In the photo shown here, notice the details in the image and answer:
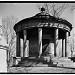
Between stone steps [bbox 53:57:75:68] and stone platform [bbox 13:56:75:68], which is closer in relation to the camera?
stone steps [bbox 53:57:75:68]

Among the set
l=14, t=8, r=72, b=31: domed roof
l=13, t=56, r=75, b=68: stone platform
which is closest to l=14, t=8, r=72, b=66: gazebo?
l=14, t=8, r=72, b=31: domed roof

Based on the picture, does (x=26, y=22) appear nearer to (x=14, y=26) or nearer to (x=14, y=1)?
(x=14, y=26)

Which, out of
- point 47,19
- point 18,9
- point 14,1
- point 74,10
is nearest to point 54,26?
point 47,19

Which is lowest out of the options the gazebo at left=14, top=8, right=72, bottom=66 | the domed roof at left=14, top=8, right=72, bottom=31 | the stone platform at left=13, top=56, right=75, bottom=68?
the stone platform at left=13, top=56, right=75, bottom=68

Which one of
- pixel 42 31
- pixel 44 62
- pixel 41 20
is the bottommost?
pixel 44 62

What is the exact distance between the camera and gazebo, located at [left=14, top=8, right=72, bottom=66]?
46.5 feet

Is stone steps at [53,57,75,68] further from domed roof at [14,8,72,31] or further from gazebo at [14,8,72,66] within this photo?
domed roof at [14,8,72,31]

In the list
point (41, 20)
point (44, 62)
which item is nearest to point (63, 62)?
point (44, 62)

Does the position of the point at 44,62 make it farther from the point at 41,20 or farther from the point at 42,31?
the point at 42,31

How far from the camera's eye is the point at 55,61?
12312 millimetres

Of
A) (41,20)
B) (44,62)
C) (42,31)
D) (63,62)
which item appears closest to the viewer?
(63,62)

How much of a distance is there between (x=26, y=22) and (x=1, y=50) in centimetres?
693

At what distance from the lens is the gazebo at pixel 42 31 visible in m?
14.2

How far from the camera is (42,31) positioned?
53.5 feet
